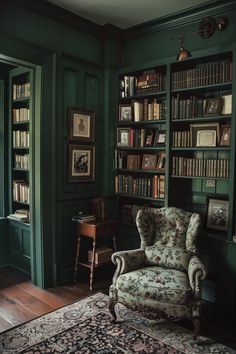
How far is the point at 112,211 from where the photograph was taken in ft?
12.8

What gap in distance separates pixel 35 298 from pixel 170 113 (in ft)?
7.72

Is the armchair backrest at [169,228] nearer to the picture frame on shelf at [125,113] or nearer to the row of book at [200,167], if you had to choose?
the row of book at [200,167]

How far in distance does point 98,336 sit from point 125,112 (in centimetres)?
241

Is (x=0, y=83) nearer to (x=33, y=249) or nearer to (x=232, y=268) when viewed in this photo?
(x=33, y=249)

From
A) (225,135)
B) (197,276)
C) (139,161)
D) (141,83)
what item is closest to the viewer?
(197,276)

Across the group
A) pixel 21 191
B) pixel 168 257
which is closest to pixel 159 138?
pixel 168 257

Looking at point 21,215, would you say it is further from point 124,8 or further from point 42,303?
point 124,8

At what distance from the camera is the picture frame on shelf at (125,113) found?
3.67 meters

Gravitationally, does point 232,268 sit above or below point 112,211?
below

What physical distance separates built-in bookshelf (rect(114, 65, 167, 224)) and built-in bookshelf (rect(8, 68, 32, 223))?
1.15 metres

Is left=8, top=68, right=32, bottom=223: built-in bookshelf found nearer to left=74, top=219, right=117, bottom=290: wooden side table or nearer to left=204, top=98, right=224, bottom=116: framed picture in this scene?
left=74, top=219, right=117, bottom=290: wooden side table

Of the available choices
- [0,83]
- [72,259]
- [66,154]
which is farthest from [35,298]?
[0,83]

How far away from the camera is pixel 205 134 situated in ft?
10.3

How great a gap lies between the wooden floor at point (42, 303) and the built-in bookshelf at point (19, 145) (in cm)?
80
